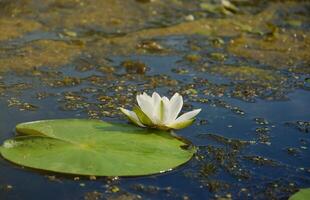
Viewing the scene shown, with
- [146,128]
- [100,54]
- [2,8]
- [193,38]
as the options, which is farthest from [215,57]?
[2,8]

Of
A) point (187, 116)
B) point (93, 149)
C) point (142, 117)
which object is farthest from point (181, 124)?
point (93, 149)

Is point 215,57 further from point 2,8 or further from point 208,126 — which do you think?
point 2,8

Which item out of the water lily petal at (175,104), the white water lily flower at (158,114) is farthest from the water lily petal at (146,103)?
the water lily petal at (175,104)

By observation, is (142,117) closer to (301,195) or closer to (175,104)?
(175,104)

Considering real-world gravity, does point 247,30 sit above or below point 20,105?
above

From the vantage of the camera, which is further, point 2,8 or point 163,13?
point 163,13

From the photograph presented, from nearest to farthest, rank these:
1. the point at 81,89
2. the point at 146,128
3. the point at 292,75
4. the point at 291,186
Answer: the point at 291,186, the point at 146,128, the point at 81,89, the point at 292,75

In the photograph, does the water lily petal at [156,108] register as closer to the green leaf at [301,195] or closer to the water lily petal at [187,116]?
the water lily petal at [187,116]
